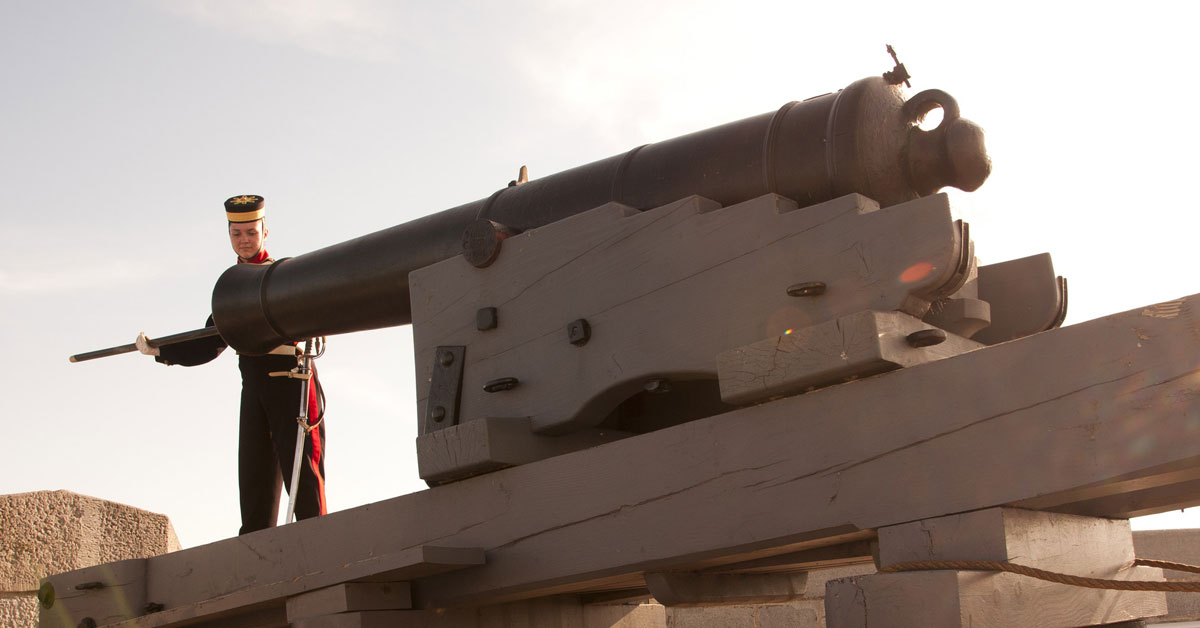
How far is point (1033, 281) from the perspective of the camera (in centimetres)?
321

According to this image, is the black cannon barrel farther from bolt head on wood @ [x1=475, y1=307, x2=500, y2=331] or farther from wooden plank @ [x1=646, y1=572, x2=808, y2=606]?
wooden plank @ [x1=646, y1=572, x2=808, y2=606]

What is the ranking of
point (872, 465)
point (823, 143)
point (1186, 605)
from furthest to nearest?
point (1186, 605)
point (823, 143)
point (872, 465)

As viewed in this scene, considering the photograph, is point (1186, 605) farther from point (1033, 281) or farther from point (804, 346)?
point (804, 346)

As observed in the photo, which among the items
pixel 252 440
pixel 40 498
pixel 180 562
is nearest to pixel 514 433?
pixel 180 562

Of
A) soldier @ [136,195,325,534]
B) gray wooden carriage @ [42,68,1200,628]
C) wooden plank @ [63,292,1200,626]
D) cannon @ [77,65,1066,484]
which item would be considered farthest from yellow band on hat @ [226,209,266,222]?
wooden plank @ [63,292,1200,626]

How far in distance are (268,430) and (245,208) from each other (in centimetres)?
102

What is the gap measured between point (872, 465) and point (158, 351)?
3465 mm

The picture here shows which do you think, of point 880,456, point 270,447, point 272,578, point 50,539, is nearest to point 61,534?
point 50,539

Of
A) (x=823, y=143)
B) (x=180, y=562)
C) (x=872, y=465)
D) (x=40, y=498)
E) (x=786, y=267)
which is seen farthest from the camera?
(x=40, y=498)

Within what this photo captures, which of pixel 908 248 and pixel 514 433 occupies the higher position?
pixel 908 248

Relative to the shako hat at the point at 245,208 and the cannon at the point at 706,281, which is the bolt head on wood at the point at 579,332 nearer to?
the cannon at the point at 706,281

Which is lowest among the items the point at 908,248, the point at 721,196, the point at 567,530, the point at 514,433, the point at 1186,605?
the point at 1186,605

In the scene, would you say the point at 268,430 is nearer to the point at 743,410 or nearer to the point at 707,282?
the point at 707,282

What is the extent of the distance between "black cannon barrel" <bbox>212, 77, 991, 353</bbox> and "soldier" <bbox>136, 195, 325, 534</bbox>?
0.71 m
